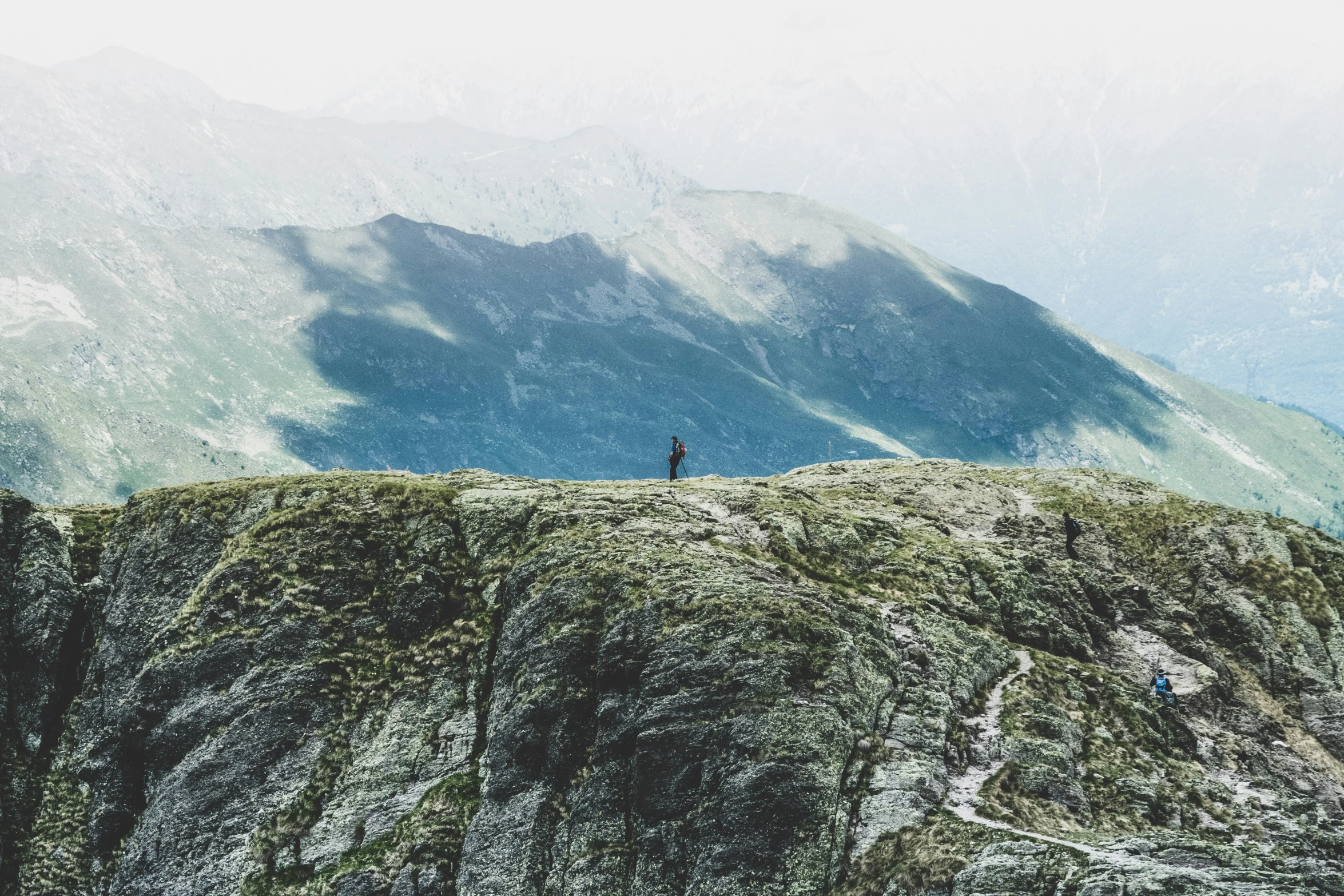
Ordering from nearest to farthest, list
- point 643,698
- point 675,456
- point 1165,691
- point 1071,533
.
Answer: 1. point 643,698
2. point 1165,691
3. point 1071,533
4. point 675,456

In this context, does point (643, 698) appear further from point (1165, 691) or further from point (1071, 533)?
point (1071, 533)

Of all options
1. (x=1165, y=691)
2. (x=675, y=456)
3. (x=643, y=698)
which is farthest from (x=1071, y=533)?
(x=643, y=698)

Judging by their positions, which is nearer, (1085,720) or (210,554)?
(1085,720)

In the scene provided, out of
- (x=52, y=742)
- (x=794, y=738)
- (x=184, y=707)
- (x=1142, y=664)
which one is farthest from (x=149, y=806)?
(x=1142, y=664)

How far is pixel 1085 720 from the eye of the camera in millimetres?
52000

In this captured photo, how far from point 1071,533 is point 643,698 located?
38401 mm

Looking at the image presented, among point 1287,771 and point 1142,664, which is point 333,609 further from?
point 1287,771

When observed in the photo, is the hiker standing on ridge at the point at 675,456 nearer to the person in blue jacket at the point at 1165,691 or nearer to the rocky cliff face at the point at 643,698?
the rocky cliff face at the point at 643,698

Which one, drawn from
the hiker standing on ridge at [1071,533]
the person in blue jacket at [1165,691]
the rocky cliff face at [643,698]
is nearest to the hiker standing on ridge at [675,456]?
the rocky cliff face at [643,698]

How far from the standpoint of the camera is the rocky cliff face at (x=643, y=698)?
44.2 meters

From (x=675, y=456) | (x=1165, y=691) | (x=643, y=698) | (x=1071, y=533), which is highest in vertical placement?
(x=675, y=456)

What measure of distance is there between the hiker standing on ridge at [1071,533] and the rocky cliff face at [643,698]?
192 cm

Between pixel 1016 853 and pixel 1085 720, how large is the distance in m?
16.3

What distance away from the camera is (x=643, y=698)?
160ft
